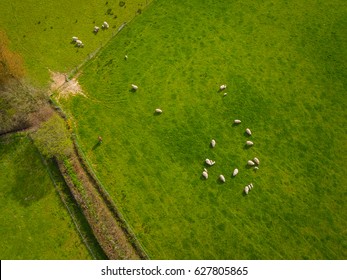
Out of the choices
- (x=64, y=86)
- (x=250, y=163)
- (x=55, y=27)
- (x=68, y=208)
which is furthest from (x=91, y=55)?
(x=250, y=163)

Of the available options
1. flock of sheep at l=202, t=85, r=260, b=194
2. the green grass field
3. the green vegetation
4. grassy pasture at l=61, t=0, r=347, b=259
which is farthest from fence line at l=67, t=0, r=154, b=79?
flock of sheep at l=202, t=85, r=260, b=194

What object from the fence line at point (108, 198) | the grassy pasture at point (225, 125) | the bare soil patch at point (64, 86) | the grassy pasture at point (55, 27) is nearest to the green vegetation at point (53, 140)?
the fence line at point (108, 198)

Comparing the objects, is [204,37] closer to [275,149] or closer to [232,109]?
[232,109]

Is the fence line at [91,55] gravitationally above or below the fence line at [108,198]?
above

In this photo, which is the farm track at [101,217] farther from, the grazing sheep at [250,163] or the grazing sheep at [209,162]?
the grazing sheep at [250,163]

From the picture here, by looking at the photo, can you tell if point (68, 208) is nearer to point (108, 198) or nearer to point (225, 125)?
point (108, 198)

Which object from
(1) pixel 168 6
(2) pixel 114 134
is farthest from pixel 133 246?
(1) pixel 168 6
